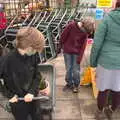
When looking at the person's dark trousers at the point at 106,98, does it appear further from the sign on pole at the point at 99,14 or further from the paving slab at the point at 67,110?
the sign on pole at the point at 99,14

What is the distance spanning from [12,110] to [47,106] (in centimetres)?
53

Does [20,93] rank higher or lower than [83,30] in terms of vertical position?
lower

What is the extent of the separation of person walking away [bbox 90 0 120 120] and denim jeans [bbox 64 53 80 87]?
3.47 feet

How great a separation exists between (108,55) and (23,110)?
1307 millimetres

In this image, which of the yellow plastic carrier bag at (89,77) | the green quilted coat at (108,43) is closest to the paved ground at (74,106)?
the yellow plastic carrier bag at (89,77)

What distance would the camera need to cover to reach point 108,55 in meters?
Answer: 4.05

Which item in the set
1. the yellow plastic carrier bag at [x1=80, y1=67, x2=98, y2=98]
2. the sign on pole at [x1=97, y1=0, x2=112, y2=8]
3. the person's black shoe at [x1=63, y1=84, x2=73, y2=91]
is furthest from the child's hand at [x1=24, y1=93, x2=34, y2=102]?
the sign on pole at [x1=97, y1=0, x2=112, y2=8]

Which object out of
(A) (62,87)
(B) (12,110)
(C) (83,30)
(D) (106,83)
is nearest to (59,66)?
(A) (62,87)

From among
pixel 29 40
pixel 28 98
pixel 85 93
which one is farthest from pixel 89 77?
pixel 29 40

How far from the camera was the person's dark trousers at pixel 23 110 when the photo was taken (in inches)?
133

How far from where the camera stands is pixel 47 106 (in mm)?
3848

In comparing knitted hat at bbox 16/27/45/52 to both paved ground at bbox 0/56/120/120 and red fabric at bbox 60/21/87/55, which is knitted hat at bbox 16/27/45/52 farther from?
red fabric at bbox 60/21/87/55

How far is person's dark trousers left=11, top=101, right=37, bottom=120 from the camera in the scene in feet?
11.1

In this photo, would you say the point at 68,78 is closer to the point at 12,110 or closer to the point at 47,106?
the point at 47,106
